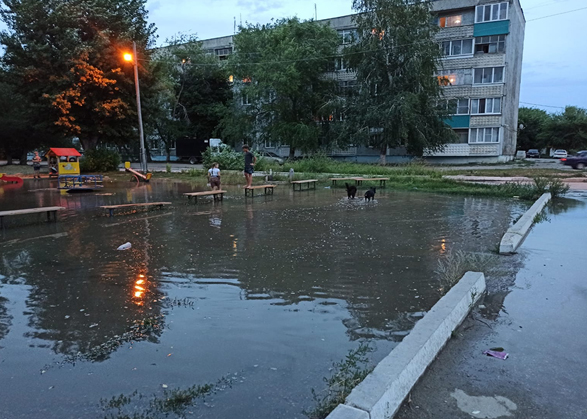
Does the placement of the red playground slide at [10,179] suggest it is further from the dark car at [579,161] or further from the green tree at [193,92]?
the dark car at [579,161]

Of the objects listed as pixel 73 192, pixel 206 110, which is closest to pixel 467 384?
pixel 73 192

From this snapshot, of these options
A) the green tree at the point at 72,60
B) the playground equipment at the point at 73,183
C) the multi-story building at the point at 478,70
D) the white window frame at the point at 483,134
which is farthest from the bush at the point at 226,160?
the white window frame at the point at 483,134

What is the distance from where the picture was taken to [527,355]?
153 inches

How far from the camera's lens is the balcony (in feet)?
135

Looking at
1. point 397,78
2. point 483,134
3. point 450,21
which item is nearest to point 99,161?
point 397,78

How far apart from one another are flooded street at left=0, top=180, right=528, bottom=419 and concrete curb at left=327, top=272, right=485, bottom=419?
41cm

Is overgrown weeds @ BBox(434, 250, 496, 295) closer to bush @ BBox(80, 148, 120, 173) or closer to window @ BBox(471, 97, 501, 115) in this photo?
bush @ BBox(80, 148, 120, 173)

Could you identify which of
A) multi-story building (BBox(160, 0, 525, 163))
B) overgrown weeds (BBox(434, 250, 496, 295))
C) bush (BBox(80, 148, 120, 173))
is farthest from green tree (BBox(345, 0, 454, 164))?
overgrown weeds (BBox(434, 250, 496, 295))

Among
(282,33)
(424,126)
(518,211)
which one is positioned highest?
(282,33)

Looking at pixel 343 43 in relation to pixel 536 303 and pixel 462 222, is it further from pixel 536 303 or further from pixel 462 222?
pixel 536 303

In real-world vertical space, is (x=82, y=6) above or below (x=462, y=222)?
above

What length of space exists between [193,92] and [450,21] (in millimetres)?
29179

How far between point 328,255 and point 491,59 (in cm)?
3941

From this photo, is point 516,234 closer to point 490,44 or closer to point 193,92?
point 490,44
